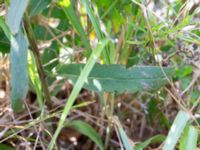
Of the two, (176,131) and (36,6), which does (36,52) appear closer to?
(36,6)

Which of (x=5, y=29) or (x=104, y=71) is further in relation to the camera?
(x=104, y=71)

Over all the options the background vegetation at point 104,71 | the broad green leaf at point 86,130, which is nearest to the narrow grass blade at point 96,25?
the background vegetation at point 104,71

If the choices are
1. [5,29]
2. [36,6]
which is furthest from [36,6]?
[5,29]

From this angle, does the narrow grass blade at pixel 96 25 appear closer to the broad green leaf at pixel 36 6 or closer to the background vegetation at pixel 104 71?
the background vegetation at pixel 104 71

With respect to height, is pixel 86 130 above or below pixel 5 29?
below

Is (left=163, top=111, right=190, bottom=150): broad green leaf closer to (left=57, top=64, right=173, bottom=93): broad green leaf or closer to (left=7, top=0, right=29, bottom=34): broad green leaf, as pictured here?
(left=57, top=64, right=173, bottom=93): broad green leaf

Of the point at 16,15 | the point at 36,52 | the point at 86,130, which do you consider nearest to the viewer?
the point at 16,15
